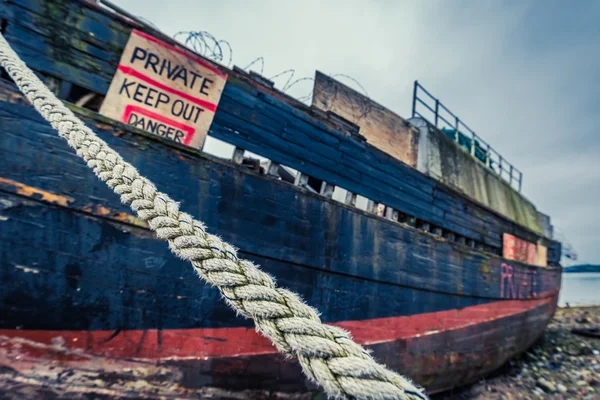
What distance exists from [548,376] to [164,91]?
9045 millimetres

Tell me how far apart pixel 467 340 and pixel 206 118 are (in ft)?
17.4

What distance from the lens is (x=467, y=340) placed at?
5199 millimetres

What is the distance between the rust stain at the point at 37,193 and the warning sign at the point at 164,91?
0.69 m

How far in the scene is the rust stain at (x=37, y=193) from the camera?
1930 millimetres

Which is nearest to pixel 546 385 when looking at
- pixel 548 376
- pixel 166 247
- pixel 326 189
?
pixel 548 376

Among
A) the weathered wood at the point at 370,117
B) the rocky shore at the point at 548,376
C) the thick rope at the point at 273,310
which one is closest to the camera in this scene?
the thick rope at the point at 273,310

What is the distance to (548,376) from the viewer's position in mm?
6777

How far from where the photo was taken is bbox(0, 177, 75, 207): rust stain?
1.93 meters

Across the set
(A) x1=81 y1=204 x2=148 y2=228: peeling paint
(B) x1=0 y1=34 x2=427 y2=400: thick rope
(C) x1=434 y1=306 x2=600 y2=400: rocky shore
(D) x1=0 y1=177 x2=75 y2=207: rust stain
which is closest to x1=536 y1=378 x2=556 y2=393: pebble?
(C) x1=434 y1=306 x2=600 y2=400: rocky shore

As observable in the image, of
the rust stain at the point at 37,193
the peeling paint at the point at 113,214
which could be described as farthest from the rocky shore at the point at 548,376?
the rust stain at the point at 37,193

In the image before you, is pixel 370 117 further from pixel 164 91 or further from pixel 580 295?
pixel 580 295

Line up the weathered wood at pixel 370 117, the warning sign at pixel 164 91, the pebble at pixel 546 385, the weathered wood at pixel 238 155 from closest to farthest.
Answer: the warning sign at pixel 164 91
the weathered wood at pixel 238 155
the weathered wood at pixel 370 117
the pebble at pixel 546 385

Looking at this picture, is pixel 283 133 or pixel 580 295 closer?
pixel 283 133

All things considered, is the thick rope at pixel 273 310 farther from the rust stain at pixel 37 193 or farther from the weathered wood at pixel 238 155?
the weathered wood at pixel 238 155
